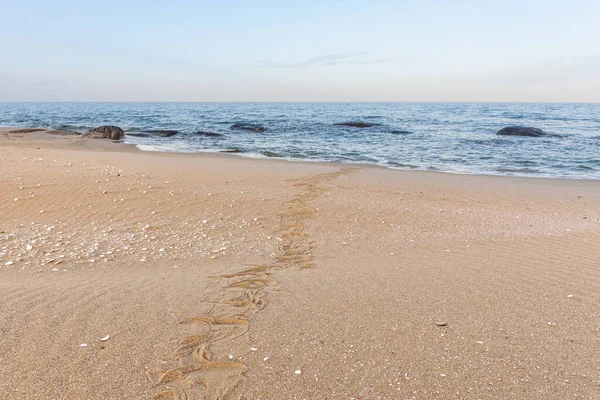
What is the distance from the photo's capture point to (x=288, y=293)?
441cm

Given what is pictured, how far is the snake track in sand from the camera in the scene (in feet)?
9.17

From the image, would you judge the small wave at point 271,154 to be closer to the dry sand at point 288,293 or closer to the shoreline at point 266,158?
the shoreline at point 266,158

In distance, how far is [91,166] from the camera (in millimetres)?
10898

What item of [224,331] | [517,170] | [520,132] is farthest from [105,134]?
[520,132]

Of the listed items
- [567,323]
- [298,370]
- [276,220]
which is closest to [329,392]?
[298,370]

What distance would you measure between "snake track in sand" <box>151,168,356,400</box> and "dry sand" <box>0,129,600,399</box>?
15mm

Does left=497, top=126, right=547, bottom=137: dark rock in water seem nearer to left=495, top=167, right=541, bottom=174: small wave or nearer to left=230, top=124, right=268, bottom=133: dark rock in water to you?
left=495, top=167, right=541, bottom=174: small wave

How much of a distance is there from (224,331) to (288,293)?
101 centimetres

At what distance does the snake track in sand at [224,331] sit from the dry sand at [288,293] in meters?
0.02

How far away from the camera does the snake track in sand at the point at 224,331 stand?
2795 millimetres

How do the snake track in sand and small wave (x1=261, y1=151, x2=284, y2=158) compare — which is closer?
the snake track in sand

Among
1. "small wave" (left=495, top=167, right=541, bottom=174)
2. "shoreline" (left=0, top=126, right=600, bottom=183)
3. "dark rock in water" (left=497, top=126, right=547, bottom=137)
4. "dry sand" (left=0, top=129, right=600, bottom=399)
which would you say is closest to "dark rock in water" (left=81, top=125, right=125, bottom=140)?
"shoreline" (left=0, top=126, right=600, bottom=183)

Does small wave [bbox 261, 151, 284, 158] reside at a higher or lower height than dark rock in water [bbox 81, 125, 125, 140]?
lower

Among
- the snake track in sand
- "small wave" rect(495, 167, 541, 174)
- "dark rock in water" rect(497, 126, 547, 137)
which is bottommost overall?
the snake track in sand
